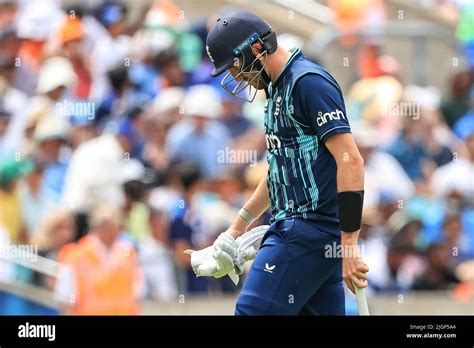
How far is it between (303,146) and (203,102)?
17.4 ft

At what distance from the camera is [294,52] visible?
262 inches

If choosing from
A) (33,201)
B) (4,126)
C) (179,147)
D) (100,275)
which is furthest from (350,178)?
(4,126)

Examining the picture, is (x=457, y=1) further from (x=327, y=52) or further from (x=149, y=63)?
(x=149, y=63)

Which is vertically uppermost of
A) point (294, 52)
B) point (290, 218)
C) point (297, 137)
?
point (294, 52)

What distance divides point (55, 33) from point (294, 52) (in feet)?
19.7

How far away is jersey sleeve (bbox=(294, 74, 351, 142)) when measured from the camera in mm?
6242

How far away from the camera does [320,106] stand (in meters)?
6.29

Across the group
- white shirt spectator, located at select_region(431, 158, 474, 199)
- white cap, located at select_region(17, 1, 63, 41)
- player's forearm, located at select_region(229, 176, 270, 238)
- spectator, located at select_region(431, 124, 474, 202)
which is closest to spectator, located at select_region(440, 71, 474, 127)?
spectator, located at select_region(431, 124, 474, 202)

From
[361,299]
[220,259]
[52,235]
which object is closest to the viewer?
[361,299]

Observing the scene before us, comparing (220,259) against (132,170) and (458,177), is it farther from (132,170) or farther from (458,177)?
(458,177)

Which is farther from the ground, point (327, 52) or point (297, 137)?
point (327, 52)

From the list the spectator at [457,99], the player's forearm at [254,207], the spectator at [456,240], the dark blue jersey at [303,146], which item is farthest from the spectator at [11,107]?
the dark blue jersey at [303,146]

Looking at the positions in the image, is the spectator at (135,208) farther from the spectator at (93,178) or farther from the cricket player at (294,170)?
the cricket player at (294,170)

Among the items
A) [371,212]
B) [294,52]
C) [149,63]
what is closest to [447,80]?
[371,212]
